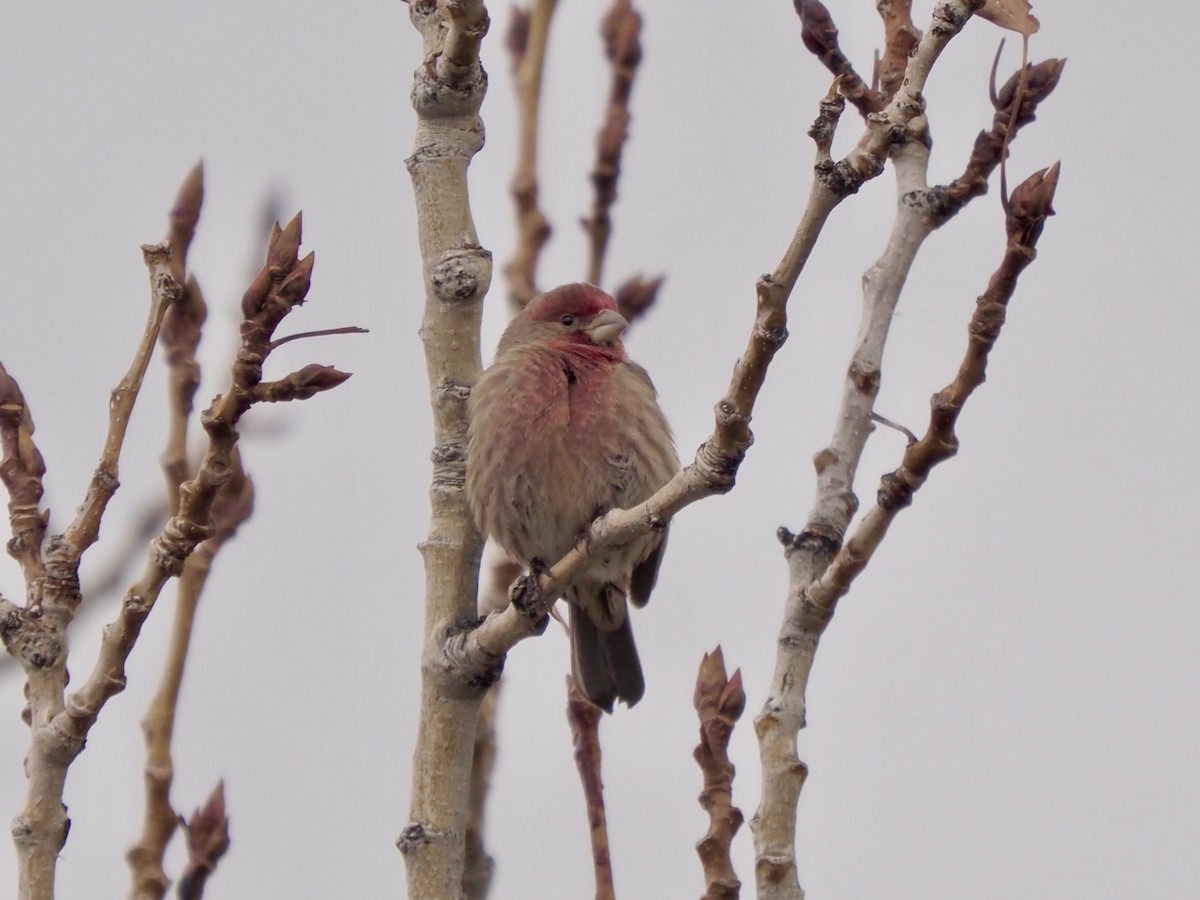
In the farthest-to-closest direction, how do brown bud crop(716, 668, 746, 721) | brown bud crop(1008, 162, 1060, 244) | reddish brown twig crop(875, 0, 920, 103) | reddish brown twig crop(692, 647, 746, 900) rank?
reddish brown twig crop(875, 0, 920, 103) < brown bud crop(716, 668, 746, 721) < reddish brown twig crop(692, 647, 746, 900) < brown bud crop(1008, 162, 1060, 244)

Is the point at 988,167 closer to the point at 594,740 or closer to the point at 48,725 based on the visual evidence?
the point at 594,740

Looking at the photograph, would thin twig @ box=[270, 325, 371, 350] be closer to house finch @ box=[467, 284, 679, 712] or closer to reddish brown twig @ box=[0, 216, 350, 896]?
reddish brown twig @ box=[0, 216, 350, 896]

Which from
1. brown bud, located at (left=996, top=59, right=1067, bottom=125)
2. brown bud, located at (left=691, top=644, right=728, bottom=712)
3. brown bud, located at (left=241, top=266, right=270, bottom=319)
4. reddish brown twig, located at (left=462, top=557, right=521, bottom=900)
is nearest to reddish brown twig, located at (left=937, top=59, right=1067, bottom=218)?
brown bud, located at (left=996, top=59, right=1067, bottom=125)

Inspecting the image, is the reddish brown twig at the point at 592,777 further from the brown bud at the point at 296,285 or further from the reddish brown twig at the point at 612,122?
the brown bud at the point at 296,285

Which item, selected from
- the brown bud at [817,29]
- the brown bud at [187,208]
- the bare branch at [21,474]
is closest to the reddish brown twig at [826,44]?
the brown bud at [817,29]

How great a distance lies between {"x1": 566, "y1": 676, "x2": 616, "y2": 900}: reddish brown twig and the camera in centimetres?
380

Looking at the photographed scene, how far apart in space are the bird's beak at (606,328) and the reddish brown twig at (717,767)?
171 centimetres

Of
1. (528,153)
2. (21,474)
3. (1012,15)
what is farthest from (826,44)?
(21,474)

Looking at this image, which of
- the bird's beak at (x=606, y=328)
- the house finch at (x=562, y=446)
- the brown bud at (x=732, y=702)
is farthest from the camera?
the bird's beak at (x=606, y=328)

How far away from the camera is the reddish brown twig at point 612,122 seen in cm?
448

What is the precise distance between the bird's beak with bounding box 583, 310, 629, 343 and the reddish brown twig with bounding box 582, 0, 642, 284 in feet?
3.16

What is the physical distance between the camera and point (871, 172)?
2691mm

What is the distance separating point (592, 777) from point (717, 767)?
32 centimetres

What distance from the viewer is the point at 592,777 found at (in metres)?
4.08
